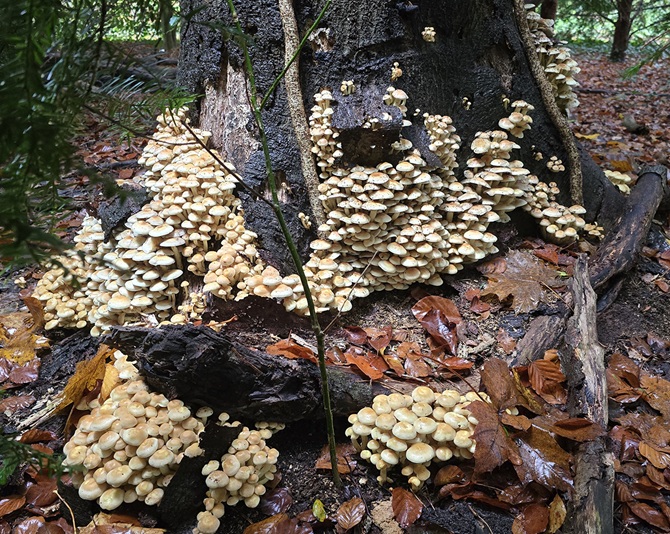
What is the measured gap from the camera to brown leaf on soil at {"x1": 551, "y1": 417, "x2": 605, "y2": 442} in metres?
2.64

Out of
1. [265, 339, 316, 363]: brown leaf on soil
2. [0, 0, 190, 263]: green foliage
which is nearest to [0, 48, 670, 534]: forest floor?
[265, 339, 316, 363]: brown leaf on soil

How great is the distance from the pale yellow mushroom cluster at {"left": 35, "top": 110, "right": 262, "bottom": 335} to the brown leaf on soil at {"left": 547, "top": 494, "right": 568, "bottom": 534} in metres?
2.32

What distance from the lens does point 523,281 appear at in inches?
163

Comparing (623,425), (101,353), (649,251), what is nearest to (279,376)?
(101,353)

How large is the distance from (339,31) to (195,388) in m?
3.11

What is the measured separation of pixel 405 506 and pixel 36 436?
2.35 meters

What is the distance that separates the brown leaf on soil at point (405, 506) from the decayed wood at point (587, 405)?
0.75m

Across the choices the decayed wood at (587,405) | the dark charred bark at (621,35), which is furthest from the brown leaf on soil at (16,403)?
the dark charred bark at (621,35)

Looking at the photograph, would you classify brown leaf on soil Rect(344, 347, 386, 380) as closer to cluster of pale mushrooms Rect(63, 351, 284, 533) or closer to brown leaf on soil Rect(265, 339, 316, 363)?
brown leaf on soil Rect(265, 339, 316, 363)

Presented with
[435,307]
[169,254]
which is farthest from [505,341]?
[169,254]

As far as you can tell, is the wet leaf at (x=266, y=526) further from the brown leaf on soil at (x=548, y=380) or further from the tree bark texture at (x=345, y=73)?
the tree bark texture at (x=345, y=73)

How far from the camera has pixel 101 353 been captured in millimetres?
3191

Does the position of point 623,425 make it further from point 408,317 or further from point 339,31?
point 339,31

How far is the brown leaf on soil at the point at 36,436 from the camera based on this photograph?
2.93 metres
